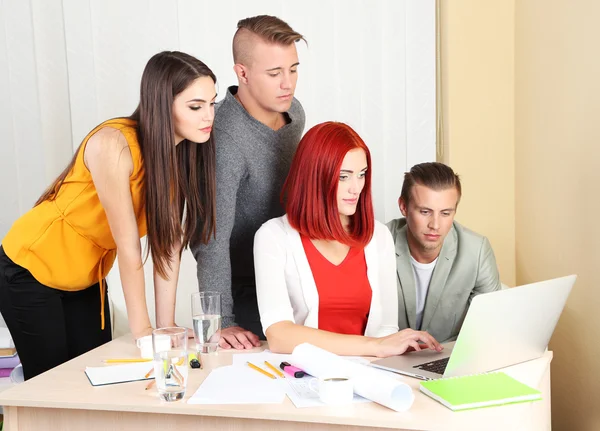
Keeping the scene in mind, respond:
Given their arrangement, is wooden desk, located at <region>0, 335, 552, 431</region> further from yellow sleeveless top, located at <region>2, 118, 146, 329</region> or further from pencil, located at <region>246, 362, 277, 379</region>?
yellow sleeveless top, located at <region>2, 118, 146, 329</region>

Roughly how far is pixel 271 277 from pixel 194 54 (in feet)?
4.99

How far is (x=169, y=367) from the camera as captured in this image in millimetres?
1443

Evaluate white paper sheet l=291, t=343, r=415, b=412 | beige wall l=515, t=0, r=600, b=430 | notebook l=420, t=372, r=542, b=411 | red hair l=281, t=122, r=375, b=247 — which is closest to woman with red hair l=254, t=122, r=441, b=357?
red hair l=281, t=122, r=375, b=247

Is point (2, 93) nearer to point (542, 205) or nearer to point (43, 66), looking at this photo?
point (43, 66)

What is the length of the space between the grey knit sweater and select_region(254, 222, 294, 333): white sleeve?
15 centimetres

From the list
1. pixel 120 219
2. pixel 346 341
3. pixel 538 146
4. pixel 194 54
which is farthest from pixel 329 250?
pixel 194 54

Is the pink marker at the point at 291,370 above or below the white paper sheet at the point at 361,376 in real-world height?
below

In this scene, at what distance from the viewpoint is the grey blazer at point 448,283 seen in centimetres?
234

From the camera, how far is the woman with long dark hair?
1.81 metres

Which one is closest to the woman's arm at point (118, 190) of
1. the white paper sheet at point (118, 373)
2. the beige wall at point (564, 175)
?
the white paper sheet at point (118, 373)

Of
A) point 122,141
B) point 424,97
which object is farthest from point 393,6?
point 122,141

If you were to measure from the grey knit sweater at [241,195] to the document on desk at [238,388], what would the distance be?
44cm

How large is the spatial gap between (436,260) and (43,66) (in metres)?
1.98

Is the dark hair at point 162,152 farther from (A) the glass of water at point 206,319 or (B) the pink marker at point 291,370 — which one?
(B) the pink marker at point 291,370
